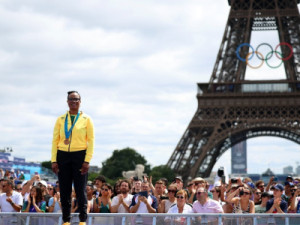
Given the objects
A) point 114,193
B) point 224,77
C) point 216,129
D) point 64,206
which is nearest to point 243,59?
point 224,77

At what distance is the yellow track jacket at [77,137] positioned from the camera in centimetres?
951

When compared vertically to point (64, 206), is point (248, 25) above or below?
above

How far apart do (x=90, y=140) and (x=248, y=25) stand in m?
47.4

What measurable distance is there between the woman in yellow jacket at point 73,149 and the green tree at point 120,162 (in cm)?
6960

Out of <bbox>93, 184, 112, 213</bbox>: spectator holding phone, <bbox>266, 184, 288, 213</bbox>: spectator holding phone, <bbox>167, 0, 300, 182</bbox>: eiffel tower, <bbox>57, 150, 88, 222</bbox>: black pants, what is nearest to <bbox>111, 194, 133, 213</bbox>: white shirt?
<bbox>93, 184, 112, 213</bbox>: spectator holding phone

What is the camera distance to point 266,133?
58.4m

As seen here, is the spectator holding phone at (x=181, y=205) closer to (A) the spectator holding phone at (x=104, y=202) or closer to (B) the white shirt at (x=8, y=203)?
(A) the spectator holding phone at (x=104, y=202)

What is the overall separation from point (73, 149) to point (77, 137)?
0.19 m

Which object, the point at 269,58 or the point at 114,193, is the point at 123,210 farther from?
the point at 269,58

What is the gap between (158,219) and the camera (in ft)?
35.0

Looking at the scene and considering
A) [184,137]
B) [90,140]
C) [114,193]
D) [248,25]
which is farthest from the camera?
[248,25]

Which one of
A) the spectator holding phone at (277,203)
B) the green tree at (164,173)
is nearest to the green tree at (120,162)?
the green tree at (164,173)

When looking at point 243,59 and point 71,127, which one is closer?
point 71,127

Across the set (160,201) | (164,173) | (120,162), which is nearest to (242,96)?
(164,173)
